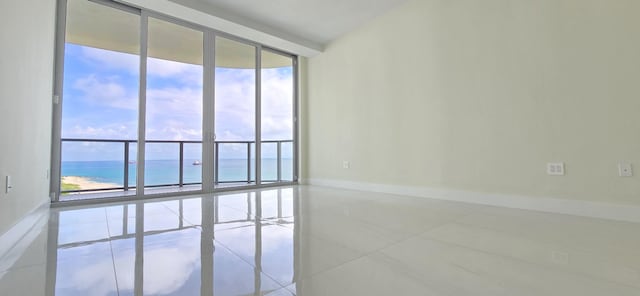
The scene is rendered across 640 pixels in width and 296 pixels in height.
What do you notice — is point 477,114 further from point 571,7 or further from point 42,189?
point 42,189

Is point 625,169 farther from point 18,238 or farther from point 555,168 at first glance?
point 18,238


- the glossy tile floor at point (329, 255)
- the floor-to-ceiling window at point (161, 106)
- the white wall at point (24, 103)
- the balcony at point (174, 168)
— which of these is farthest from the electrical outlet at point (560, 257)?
the balcony at point (174, 168)

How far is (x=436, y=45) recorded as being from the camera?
10.5 ft

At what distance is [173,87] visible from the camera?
3912 mm

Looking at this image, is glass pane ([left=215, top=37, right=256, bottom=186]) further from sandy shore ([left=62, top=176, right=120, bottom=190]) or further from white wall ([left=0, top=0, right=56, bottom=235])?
white wall ([left=0, top=0, right=56, bottom=235])

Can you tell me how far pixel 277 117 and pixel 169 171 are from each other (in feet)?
7.02

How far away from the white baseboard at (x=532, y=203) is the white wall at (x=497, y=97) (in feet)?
0.18

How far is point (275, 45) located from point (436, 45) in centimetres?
254

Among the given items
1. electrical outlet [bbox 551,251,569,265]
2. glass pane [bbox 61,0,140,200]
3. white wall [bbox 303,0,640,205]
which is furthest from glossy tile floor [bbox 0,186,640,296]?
glass pane [bbox 61,0,140,200]

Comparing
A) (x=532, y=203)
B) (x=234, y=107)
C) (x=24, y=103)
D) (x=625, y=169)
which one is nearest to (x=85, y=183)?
(x=234, y=107)

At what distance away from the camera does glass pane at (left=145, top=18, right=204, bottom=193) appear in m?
3.65

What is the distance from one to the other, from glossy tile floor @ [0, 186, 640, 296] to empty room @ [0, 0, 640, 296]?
0.04ft

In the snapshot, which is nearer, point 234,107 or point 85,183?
point 85,183

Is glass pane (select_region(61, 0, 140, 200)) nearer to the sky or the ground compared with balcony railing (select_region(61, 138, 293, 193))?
nearer to the sky
